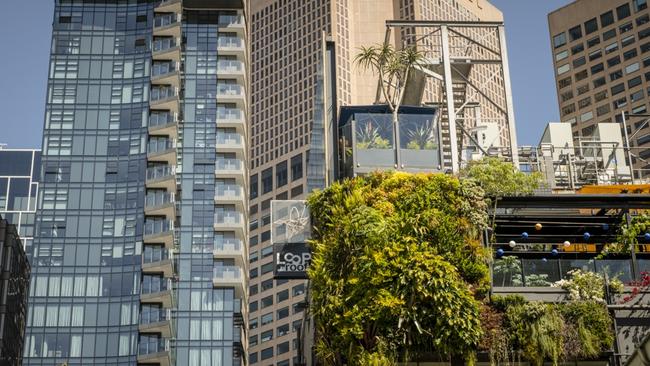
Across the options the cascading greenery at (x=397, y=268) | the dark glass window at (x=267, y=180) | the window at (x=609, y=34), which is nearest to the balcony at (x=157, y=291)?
the cascading greenery at (x=397, y=268)

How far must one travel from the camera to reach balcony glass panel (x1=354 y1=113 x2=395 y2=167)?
38.3 meters

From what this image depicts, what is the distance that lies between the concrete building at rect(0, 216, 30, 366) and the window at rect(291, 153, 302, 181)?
70.2 m

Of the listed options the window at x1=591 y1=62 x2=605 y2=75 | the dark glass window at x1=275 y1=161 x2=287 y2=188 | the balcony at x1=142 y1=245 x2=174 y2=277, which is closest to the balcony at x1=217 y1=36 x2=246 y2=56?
the balcony at x1=142 y1=245 x2=174 y2=277

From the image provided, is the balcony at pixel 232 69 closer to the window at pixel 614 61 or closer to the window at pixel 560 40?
the window at pixel 614 61

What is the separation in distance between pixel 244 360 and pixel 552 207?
61.3 meters

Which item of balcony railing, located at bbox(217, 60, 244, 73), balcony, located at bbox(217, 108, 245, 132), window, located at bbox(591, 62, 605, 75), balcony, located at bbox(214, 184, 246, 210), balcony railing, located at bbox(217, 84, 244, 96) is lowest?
balcony, located at bbox(214, 184, 246, 210)

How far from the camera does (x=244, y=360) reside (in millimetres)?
91562

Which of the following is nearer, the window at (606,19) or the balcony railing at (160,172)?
the balcony railing at (160,172)

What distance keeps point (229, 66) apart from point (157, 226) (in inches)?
722

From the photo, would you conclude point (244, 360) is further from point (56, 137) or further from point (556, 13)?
point (556, 13)

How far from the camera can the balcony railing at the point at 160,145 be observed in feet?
291

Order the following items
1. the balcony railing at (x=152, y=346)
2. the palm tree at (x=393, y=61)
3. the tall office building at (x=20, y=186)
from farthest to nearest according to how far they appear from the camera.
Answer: the tall office building at (x=20, y=186), the balcony railing at (x=152, y=346), the palm tree at (x=393, y=61)

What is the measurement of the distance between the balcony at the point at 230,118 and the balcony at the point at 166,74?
15.5 ft

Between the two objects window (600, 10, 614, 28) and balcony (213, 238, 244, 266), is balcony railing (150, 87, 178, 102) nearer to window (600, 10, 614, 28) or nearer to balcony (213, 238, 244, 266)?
balcony (213, 238, 244, 266)
